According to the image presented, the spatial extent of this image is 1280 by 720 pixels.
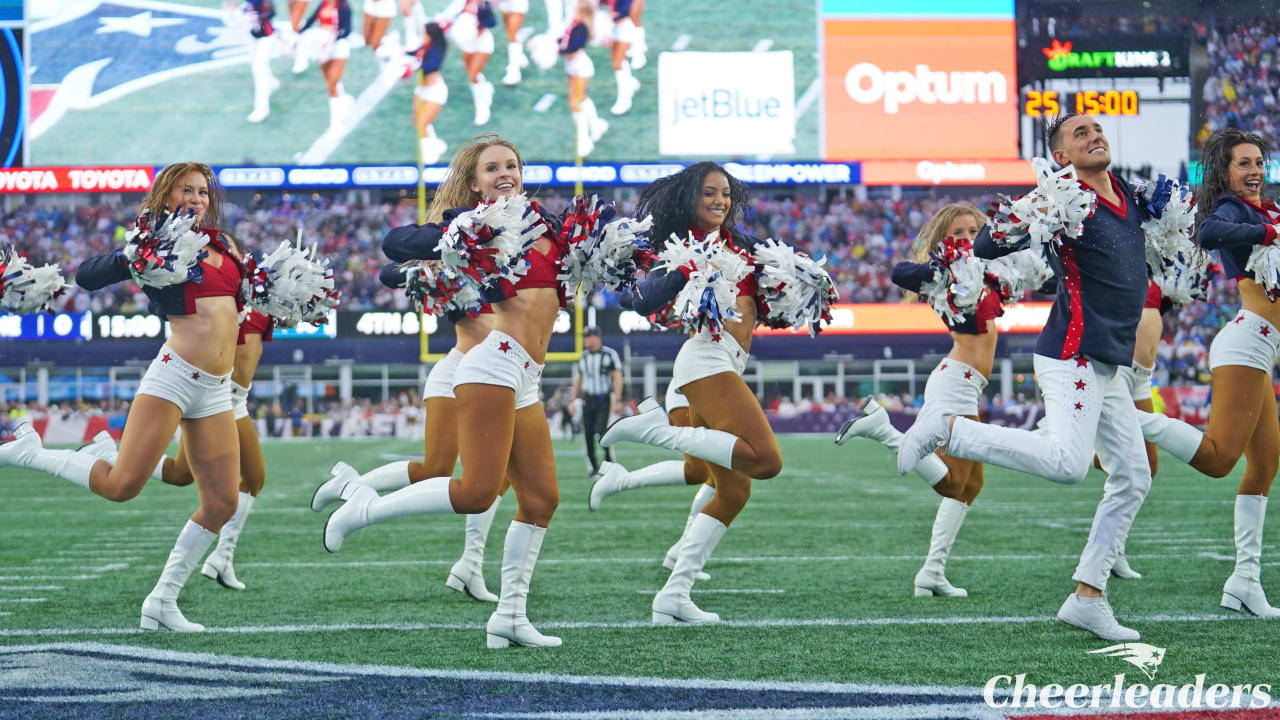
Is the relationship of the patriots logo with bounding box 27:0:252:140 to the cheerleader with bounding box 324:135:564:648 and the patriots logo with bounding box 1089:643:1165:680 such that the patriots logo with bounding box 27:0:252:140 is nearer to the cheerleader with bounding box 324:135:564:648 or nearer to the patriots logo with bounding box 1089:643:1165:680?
the cheerleader with bounding box 324:135:564:648

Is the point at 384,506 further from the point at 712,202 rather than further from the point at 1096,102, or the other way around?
the point at 1096,102

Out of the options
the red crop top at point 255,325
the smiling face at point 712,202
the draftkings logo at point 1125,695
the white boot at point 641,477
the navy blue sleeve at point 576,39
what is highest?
the navy blue sleeve at point 576,39

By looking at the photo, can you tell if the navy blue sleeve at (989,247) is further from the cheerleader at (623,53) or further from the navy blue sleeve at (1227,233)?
the cheerleader at (623,53)

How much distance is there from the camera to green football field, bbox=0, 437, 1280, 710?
4.10 m

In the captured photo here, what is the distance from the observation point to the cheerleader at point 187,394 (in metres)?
4.79

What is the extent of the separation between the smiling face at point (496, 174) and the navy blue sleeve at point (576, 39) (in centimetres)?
2604

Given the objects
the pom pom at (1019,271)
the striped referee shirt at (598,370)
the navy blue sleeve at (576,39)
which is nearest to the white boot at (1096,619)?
the pom pom at (1019,271)

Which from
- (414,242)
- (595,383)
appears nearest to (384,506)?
(414,242)

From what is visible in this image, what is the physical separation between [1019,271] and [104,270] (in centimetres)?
314

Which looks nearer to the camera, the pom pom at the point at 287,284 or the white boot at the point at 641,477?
the pom pom at the point at 287,284

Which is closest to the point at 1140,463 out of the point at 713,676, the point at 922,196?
the point at 713,676

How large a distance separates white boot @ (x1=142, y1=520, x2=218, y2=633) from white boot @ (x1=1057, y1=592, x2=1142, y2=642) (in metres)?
2.99

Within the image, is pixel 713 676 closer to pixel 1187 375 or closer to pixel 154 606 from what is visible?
pixel 154 606

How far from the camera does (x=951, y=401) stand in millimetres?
5699
